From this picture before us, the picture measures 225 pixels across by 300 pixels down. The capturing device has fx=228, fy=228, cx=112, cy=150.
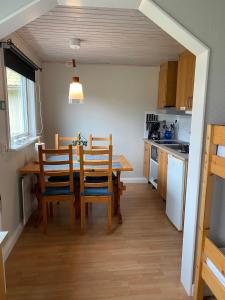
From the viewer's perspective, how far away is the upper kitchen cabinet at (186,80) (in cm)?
287

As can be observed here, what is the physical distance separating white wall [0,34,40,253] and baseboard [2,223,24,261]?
32 mm

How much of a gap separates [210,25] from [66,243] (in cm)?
240

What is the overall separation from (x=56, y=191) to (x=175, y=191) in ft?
4.71

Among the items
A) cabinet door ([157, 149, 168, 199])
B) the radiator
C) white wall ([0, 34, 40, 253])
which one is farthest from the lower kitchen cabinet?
white wall ([0, 34, 40, 253])

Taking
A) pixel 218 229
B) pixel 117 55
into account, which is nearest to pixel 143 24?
pixel 117 55

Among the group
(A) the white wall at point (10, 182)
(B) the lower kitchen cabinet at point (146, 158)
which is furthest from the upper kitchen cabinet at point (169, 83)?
(A) the white wall at point (10, 182)

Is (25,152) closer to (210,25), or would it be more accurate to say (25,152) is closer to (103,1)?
(103,1)

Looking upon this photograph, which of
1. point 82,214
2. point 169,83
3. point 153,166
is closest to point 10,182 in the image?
point 82,214

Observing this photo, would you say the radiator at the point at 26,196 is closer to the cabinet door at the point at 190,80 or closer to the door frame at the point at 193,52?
the door frame at the point at 193,52

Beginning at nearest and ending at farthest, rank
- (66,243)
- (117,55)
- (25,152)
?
(66,243), (25,152), (117,55)

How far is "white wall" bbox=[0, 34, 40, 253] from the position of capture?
2.18m

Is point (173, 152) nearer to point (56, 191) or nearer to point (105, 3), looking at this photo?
point (56, 191)

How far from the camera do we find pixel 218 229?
173cm

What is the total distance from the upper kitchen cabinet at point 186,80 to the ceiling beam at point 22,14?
1.97 m
